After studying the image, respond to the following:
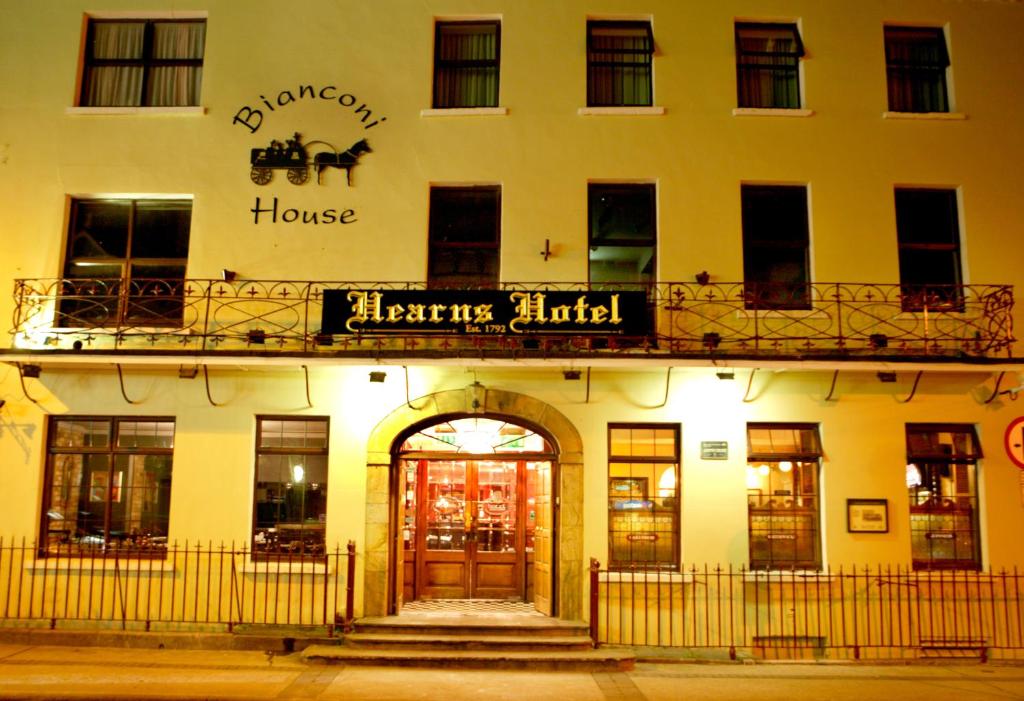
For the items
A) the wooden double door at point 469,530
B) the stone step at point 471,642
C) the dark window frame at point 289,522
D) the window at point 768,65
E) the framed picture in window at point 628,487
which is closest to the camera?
the stone step at point 471,642

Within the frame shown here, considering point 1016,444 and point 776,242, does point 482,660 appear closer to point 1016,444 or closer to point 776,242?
point 1016,444

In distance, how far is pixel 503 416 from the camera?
1154 centimetres

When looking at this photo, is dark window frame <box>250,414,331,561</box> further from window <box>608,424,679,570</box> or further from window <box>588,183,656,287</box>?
window <box>588,183,656,287</box>

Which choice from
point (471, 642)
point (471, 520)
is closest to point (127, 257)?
point (471, 520)

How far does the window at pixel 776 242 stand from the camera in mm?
11844

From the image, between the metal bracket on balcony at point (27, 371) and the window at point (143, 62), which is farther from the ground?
the window at point (143, 62)

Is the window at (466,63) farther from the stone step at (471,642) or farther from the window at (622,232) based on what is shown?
the stone step at (471,642)

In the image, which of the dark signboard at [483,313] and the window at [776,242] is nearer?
the dark signboard at [483,313]

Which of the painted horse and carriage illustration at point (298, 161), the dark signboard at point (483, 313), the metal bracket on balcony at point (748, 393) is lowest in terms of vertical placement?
the metal bracket on balcony at point (748, 393)

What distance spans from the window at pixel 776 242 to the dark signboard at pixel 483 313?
2.31 m

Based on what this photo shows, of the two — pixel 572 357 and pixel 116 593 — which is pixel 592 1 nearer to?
pixel 572 357

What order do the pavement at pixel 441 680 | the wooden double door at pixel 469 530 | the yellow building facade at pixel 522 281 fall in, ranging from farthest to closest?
the wooden double door at pixel 469 530 < the yellow building facade at pixel 522 281 < the pavement at pixel 441 680

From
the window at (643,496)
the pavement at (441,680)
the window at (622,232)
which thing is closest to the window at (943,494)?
the pavement at (441,680)

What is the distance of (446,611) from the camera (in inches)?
467
